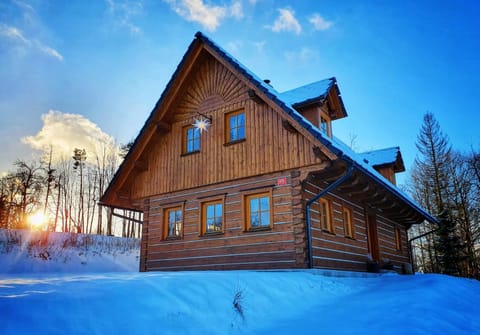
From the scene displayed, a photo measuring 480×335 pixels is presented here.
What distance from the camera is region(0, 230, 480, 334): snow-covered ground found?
3.38 metres

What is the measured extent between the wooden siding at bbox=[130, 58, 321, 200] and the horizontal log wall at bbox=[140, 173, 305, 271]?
33cm

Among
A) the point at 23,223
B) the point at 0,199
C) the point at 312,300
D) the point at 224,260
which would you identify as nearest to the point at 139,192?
the point at 224,260

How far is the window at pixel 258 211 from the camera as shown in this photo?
9.71 m

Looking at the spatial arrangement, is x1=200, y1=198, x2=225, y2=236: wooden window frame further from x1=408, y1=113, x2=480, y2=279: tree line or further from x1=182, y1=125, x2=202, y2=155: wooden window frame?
x1=408, y1=113, x2=480, y2=279: tree line

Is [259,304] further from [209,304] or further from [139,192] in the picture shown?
[139,192]

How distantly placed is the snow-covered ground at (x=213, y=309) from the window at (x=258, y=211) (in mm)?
3099

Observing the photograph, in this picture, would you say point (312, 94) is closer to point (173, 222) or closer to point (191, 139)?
point (191, 139)

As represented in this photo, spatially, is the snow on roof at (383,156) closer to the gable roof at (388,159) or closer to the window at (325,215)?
the gable roof at (388,159)

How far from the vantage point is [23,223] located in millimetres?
26953

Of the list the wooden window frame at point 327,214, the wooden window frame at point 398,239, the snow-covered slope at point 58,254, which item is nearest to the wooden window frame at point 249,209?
the wooden window frame at point 327,214

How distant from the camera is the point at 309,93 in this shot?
468 inches

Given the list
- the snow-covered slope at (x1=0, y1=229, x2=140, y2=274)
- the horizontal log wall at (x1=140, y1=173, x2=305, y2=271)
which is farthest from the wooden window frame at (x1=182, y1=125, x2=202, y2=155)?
the snow-covered slope at (x1=0, y1=229, x2=140, y2=274)

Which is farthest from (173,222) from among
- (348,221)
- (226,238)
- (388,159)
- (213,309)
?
(388,159)

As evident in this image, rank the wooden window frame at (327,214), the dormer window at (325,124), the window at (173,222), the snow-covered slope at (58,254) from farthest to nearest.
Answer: the snow-covered slope at (58,254), the dormer window at (325,124), the window at (173,222), the wooden window frame at (327,214)
